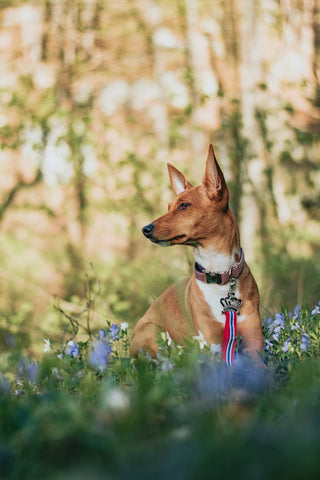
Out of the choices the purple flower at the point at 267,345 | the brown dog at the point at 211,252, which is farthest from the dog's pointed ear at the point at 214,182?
→ the purple flower at the point at 267,345

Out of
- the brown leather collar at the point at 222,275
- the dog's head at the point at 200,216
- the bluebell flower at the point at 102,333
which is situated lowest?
the bluebell flower at the point at 102,333

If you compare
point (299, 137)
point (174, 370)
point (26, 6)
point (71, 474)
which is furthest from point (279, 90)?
point (71, 474)

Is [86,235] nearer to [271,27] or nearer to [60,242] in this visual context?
[60,242]

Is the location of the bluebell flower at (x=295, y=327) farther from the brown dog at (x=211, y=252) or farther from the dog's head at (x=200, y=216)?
the dog's head at (x=200, y=216)

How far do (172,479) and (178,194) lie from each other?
9.34 feet

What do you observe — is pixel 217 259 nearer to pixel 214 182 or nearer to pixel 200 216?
pixel 200 216

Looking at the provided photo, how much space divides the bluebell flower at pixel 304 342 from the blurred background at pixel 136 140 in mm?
3053

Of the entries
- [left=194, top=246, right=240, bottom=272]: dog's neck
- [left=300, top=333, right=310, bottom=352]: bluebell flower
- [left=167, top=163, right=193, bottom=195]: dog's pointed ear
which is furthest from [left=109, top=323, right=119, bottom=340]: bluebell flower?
[left=167, top=163, right=193, bottom=195]: dog's pointed ear

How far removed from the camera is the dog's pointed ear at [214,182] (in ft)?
12.5

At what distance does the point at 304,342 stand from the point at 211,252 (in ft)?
2.84

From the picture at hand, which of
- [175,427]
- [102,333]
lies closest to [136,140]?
[102,333]

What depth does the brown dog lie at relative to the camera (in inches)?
146

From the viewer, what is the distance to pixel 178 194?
4.14m

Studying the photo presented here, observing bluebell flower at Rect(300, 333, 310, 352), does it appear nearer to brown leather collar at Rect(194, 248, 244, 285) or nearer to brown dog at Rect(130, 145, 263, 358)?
brown dog at Rect(130, 145, 263, 358)
